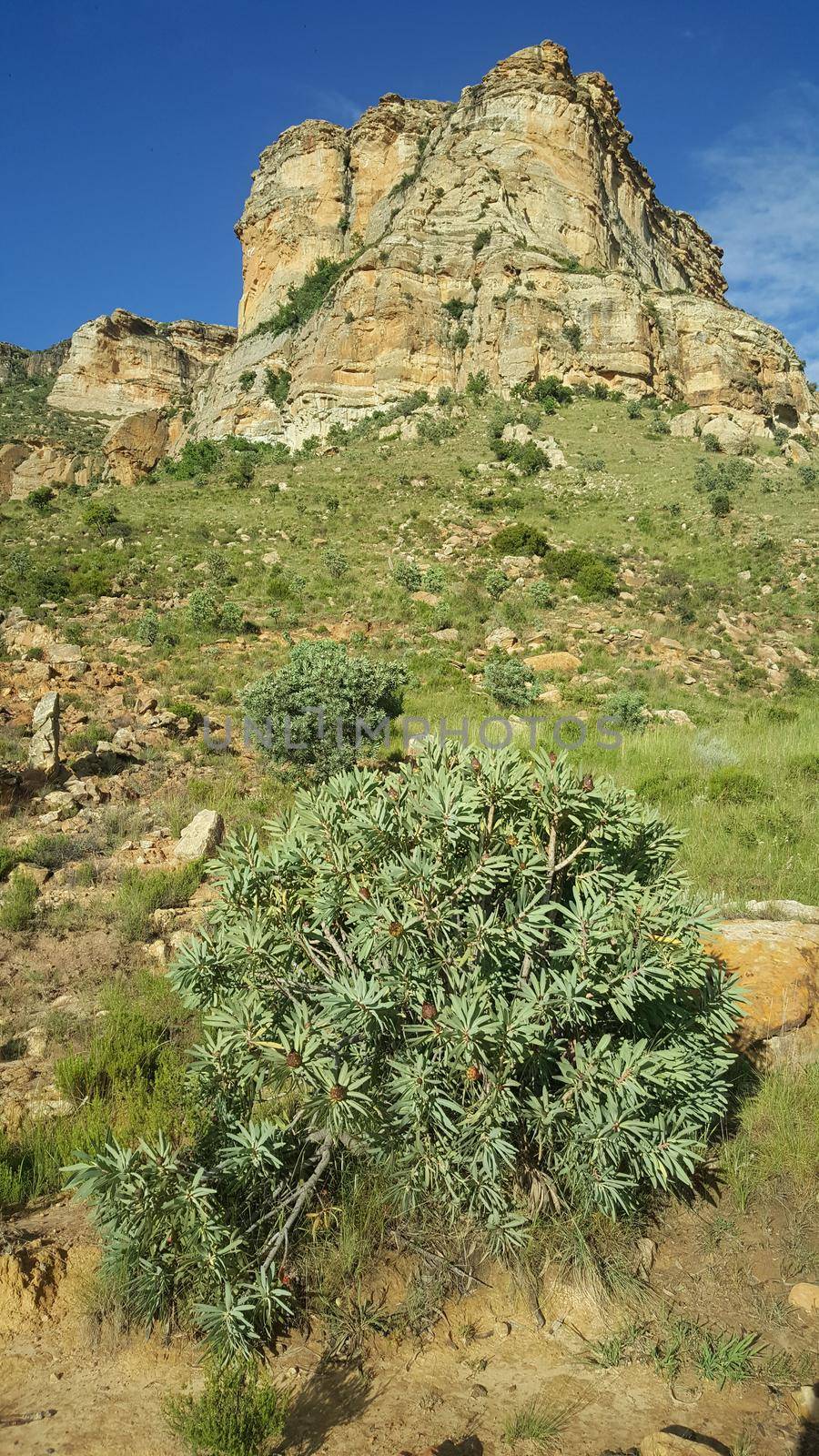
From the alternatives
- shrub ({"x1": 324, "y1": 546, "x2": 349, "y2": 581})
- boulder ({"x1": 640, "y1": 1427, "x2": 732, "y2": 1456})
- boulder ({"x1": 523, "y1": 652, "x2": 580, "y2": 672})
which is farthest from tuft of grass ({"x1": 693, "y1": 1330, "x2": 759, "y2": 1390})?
shrub ({"x1": 324, "y1": 546, "x2": 349, "y2": 581})

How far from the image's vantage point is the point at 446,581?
17.6 meters

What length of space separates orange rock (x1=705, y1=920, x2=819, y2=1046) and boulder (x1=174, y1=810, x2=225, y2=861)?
4.32 metres

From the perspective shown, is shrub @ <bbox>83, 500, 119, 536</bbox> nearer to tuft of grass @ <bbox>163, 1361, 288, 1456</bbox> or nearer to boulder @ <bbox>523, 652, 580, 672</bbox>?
boulder @ <bbox>523, 652, 580, 672</bbox>

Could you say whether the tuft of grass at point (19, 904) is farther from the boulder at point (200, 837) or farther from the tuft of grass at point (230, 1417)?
the tuft of grass at point (230, 1417)

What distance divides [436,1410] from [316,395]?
39.9m

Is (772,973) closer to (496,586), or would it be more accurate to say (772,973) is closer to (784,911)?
(784,911)

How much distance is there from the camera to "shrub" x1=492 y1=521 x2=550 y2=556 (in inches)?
768

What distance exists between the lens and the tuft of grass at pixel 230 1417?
73.4 inches

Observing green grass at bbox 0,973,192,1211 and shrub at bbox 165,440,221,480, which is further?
shrub at bbox 165,440,221,480

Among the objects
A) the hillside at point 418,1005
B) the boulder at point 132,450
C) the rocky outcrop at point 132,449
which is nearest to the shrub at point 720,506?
the hillside at point 418,1005

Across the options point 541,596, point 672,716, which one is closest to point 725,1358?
point 672,716

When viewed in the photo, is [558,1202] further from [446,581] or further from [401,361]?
[401,361]

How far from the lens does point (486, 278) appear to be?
36.1 metres

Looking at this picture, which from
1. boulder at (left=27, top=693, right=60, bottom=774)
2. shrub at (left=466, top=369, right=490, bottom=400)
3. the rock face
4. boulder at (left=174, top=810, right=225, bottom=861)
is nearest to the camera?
boulder at (left=174, top=810, right=225, bottom=861)
